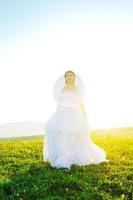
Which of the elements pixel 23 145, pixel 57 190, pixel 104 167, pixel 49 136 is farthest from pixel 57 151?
pixel 23 145

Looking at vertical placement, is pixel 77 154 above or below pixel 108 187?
above

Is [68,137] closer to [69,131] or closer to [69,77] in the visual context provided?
[69,131]

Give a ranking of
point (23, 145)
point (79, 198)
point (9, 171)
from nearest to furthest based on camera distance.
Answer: point (79, 198) < point (9, 171) < point (23, 145)

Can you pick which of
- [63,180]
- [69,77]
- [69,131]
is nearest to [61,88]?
[69,77]

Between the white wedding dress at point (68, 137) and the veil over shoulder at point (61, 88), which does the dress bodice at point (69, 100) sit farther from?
the veil over shoulder at point (61, 88)

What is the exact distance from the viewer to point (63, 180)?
1631cm

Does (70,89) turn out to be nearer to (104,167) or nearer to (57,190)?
(104,167)

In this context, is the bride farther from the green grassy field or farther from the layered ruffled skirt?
the green grassy field

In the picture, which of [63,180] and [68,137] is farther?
[68,137]

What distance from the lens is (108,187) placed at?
1587 centimetres

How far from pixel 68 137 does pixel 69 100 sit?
173 centimetres

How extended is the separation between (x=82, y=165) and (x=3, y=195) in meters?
5.25

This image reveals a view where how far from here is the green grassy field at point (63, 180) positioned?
14.9 m

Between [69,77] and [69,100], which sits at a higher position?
[69,77]
